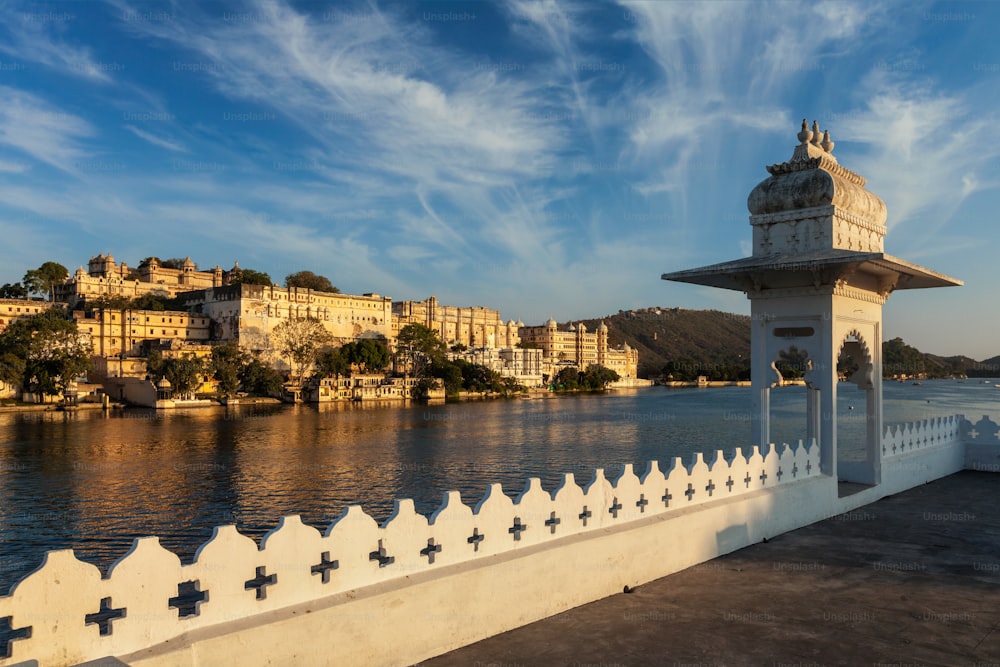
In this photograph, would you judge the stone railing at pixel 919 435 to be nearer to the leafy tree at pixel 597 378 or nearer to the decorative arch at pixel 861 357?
the decorative arch at pixel 861 357

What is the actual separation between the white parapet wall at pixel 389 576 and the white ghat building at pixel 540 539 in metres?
0.01

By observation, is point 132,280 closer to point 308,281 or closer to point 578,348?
point 308,281

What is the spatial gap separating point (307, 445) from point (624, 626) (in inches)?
1561

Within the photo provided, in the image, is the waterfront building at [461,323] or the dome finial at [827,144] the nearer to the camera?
the dome finial at [827,144]

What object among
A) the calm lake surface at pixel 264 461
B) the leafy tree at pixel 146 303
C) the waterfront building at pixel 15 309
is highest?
the leafy tree at pixel 146 303

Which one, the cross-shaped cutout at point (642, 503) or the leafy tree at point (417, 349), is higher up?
the leafy tree at point (417, 349)

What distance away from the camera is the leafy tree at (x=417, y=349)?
10575cm

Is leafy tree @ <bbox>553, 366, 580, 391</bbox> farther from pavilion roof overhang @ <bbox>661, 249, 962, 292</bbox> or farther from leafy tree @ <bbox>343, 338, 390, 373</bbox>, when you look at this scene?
pavilion roof overhang @ <bbox>661, 249, 962, 292</bbox>

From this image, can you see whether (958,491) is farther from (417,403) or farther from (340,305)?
(340,305)

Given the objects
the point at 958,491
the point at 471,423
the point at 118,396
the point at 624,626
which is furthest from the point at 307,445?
the point at 118,396

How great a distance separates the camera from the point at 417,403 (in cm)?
9119

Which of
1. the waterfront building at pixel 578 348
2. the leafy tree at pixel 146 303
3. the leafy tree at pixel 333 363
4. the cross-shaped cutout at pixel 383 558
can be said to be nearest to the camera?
the cross-shaped cutout at pixel 383 558

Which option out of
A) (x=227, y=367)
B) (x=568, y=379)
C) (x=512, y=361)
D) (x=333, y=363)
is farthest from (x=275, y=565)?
(x=568, y=379)

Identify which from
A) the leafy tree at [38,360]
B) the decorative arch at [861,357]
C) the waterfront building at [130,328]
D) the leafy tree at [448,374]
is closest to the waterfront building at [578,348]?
the leafy tree at [448,374]
